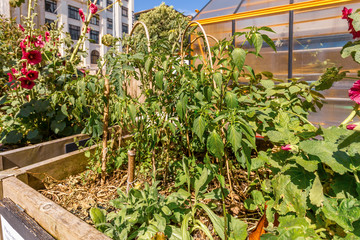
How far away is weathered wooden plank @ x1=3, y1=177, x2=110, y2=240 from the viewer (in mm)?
796

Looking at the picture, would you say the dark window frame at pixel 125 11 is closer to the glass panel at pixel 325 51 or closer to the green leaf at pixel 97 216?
the glass panel at pixel 325 51

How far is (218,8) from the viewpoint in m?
3.93

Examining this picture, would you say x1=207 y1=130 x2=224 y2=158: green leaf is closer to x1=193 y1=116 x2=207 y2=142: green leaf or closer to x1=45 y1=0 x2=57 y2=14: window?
x1=193 y1=116 x2=207 y2=142: green leaf

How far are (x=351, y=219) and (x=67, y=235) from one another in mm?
933

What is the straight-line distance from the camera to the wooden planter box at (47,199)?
2.69 feet

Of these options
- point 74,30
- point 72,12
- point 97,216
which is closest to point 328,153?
point 97,216

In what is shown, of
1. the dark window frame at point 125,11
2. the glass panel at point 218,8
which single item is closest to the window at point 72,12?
the dark window frame at point 125,11

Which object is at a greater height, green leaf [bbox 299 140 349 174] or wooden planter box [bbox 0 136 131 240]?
green leaf [bbox 299 140 349 174]

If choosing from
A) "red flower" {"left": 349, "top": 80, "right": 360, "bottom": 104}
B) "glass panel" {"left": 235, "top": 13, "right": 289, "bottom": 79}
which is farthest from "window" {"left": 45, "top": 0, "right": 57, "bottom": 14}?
"red flower" {"left": 349, "top": 80, "right": 360, "bottom": 104}

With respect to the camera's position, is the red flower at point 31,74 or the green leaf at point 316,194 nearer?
the green leaf at point 316,194

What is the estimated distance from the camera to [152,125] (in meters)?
1.26

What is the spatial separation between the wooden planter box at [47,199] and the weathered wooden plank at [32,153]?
51 mm

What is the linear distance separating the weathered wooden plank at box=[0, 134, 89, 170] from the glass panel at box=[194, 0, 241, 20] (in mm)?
3108

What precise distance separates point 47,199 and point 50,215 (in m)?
0.14
